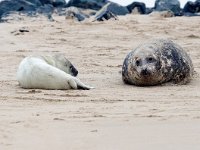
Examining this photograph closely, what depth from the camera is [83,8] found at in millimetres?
27156

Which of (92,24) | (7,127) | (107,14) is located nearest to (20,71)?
(7,127)

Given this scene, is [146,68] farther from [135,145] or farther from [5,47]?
[5,47]

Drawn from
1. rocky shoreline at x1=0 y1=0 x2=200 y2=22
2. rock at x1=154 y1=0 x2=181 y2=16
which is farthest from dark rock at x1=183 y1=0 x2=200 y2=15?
rock at x1=154 y1=0 x2=181 y2=16

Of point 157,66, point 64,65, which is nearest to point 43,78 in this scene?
point 64,65

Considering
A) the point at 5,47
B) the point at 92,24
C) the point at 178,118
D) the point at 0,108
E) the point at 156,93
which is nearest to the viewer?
the point at 178,118

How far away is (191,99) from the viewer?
19.3ft

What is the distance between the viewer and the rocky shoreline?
20802 millimetres

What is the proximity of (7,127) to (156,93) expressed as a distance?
97.8 inches

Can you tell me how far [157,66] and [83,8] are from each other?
66.9ft

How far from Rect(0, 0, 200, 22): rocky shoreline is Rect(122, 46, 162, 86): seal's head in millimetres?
10625

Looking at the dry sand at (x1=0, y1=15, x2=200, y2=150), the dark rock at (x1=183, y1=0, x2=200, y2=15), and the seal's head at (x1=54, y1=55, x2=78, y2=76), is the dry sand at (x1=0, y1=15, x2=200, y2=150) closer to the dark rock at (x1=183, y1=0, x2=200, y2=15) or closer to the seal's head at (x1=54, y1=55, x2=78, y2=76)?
the seal's head at (x1=54, y1=55, x2=78, y2=76)

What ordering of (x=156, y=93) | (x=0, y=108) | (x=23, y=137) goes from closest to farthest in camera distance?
(x=23, y=137)
(x=0, y=108)
(x=156, y=93)

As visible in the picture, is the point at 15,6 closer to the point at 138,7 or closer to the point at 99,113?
the point at 138,7

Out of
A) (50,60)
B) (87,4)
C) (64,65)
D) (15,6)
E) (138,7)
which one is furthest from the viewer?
(87,4)
